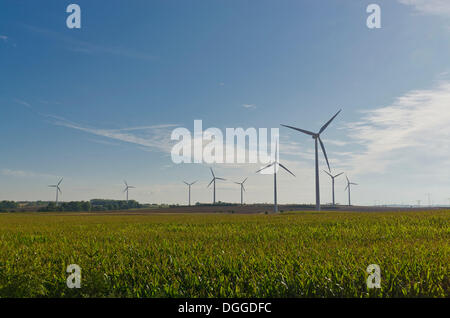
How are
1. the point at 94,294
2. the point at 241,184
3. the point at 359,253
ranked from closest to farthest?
the point at 94,294, the point at 359,253, the point at 241,184

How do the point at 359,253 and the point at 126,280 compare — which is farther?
the point at 359,253

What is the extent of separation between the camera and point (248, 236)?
46.4 feet

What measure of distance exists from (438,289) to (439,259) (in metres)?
2.81

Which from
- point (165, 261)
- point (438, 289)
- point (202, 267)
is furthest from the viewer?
point (165, 261)

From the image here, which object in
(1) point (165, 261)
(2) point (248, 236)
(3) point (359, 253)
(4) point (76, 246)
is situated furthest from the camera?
(2) point (248, 236)

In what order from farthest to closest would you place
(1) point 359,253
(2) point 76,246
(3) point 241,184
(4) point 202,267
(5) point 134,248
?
(3) point 241,184 → (2) point 76,246 → (5) point 134,248 → (1) point 359,253 → (4) point 202,267

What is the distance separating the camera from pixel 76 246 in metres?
11.5

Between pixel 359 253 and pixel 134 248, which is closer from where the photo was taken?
pixel 359 253

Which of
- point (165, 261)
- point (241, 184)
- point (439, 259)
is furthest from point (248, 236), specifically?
point (241, 184)
